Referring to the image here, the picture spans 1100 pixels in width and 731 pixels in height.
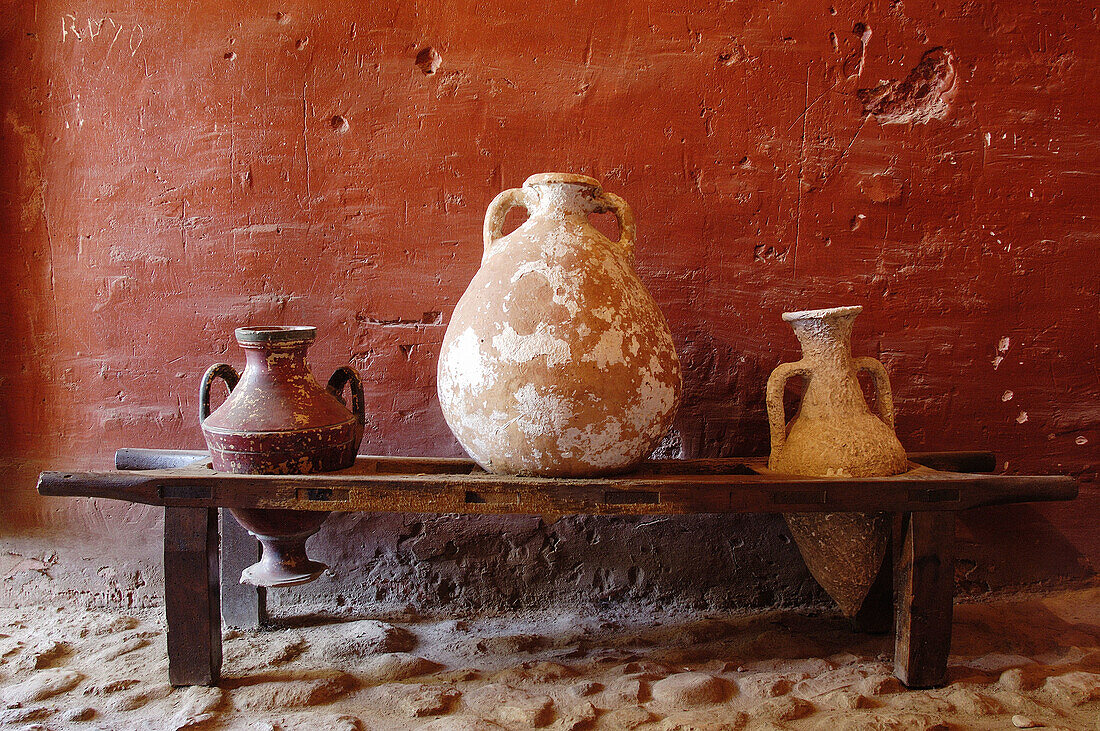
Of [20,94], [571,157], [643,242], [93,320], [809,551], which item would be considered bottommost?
[809,551]

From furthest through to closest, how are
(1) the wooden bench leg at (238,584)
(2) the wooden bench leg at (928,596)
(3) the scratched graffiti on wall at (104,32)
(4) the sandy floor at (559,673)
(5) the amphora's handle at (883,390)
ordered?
(3) the scratched graffiti on wall at (104,32), (1) the wooden bench leg at (238,584), (5) the amphora's handle at (883,390), (2) the wooden bench leg at (928,596), (4) the sandy floor at (559,673)

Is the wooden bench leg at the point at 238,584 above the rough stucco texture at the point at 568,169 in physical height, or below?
below

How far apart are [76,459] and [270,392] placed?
118cm

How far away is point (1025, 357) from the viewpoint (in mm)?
2451

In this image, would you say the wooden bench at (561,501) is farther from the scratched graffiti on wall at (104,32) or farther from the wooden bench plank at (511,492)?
the scratched graffiti on wall at (104,32)

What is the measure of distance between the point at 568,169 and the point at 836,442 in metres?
1.28

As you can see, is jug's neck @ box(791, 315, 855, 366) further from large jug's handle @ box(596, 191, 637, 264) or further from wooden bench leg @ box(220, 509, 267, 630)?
wooden bench leg @ box(220, 509, 267, 630)

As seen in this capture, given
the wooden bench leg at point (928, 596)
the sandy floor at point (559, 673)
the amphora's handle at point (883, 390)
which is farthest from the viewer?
the amphora's handle at point (883, 390)

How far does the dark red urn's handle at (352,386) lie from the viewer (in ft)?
6.85

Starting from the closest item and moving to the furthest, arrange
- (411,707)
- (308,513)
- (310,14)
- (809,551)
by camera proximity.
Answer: (411,707) → (308,513) → (809,551) → (310,14)

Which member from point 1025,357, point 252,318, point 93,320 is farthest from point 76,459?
point 1025,357

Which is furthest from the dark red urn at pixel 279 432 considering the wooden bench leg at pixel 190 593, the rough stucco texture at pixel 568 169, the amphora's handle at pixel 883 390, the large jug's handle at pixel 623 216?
the amphora's handle at pixel 883 390

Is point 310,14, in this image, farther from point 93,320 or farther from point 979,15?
point 979,15

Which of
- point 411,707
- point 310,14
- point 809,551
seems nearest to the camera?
point 411,707
